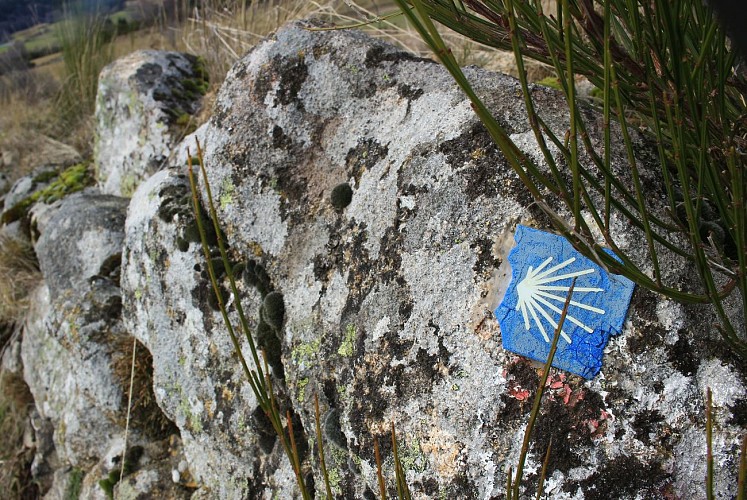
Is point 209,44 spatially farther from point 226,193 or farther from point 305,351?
point 305,351

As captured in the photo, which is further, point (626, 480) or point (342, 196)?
point (342, 196)

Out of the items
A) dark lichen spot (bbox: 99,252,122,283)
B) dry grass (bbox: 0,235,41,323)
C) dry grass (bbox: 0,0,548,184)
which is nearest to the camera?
dark lichen spot (bbox: 99,252,122,283)

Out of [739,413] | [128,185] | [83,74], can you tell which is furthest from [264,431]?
[83,74]

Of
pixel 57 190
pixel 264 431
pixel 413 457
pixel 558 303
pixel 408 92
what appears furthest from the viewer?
pixel 57 190

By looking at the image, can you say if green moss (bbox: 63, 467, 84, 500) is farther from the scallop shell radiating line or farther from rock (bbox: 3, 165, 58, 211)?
the scallop shell radiating line

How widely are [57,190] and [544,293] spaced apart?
14.5 feet

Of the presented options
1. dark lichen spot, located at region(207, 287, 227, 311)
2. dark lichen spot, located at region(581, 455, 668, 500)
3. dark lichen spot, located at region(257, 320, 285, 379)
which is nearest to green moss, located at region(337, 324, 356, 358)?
dark lichen spot, located at region(257, 320, 285, 379)

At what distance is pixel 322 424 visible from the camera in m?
1.95

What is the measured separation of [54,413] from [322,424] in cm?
241

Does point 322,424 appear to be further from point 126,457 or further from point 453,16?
point 126,457

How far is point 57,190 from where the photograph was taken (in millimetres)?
4801

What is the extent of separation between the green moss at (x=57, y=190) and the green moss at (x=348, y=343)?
3.61 m

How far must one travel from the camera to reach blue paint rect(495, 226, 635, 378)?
1517mm

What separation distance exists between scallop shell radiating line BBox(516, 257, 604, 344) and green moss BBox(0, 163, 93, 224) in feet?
13.6
